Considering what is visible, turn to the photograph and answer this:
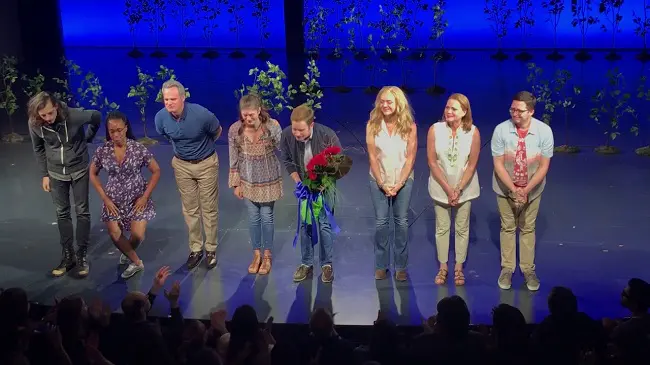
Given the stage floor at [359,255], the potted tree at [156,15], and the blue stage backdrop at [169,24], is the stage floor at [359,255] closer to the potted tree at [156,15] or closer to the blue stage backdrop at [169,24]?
the potted tree at [156,15]

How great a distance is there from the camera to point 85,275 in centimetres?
571

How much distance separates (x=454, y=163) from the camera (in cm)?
518

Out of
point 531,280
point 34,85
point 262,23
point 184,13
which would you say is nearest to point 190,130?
point 531,280

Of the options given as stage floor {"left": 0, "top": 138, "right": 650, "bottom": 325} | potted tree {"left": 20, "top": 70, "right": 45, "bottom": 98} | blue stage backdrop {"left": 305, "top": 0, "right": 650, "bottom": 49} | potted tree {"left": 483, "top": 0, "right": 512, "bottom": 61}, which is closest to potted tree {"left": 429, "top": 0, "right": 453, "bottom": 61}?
blue stage backdrop {"left": 305, "top": 0, "right": 650, "bottom": 49}

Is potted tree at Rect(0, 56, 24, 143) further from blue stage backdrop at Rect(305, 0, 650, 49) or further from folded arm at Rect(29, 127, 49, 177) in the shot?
blue stage backdrop at Rect(305, 0, 650, 49)

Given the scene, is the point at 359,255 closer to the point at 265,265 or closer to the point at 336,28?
the point at 265,265

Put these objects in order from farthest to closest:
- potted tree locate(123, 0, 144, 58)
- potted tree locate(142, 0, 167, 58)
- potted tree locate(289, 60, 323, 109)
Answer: potted tree locate(142, 0, 167, 58)
potted tree locate(123, 0, 144, 58)
potted tree locate(289, 60, 323, 109)

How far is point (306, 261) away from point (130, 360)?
246 cm

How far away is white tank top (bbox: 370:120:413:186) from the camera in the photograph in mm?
5180

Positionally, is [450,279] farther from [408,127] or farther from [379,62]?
[379,62]

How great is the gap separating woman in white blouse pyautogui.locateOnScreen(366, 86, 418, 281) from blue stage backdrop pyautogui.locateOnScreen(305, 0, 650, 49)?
492 inches

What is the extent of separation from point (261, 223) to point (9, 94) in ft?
19.9

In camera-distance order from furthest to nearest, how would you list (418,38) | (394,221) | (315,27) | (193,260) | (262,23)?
(418,38) → (262,23) → (315,27) → (193,260) → (394,221)

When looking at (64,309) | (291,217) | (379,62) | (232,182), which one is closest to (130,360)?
(64,309)
